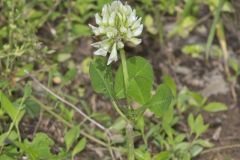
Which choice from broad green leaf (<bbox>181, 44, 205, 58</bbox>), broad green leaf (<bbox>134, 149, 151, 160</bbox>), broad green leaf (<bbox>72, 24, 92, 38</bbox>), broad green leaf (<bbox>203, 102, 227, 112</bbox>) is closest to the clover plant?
broad green leaf (<bbox>134, 149, 151, 160</bbox>)

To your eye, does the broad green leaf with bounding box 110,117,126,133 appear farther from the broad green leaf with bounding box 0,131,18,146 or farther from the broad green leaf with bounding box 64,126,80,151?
the broad green leaf with bounding box 0,131,18,146

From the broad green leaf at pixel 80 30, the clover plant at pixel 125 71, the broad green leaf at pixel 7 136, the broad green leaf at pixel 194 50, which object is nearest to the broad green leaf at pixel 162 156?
the clover plant at pixel 125 71

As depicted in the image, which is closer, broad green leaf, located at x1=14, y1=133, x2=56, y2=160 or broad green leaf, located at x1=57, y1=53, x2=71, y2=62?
broad green leaf, located at x1=14, y1=133, x2=56, y2=160

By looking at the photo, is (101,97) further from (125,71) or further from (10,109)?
(125,71)

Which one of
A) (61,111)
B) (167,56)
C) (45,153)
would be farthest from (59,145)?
(167,56)

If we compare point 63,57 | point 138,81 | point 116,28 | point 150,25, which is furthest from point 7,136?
point 150,25
